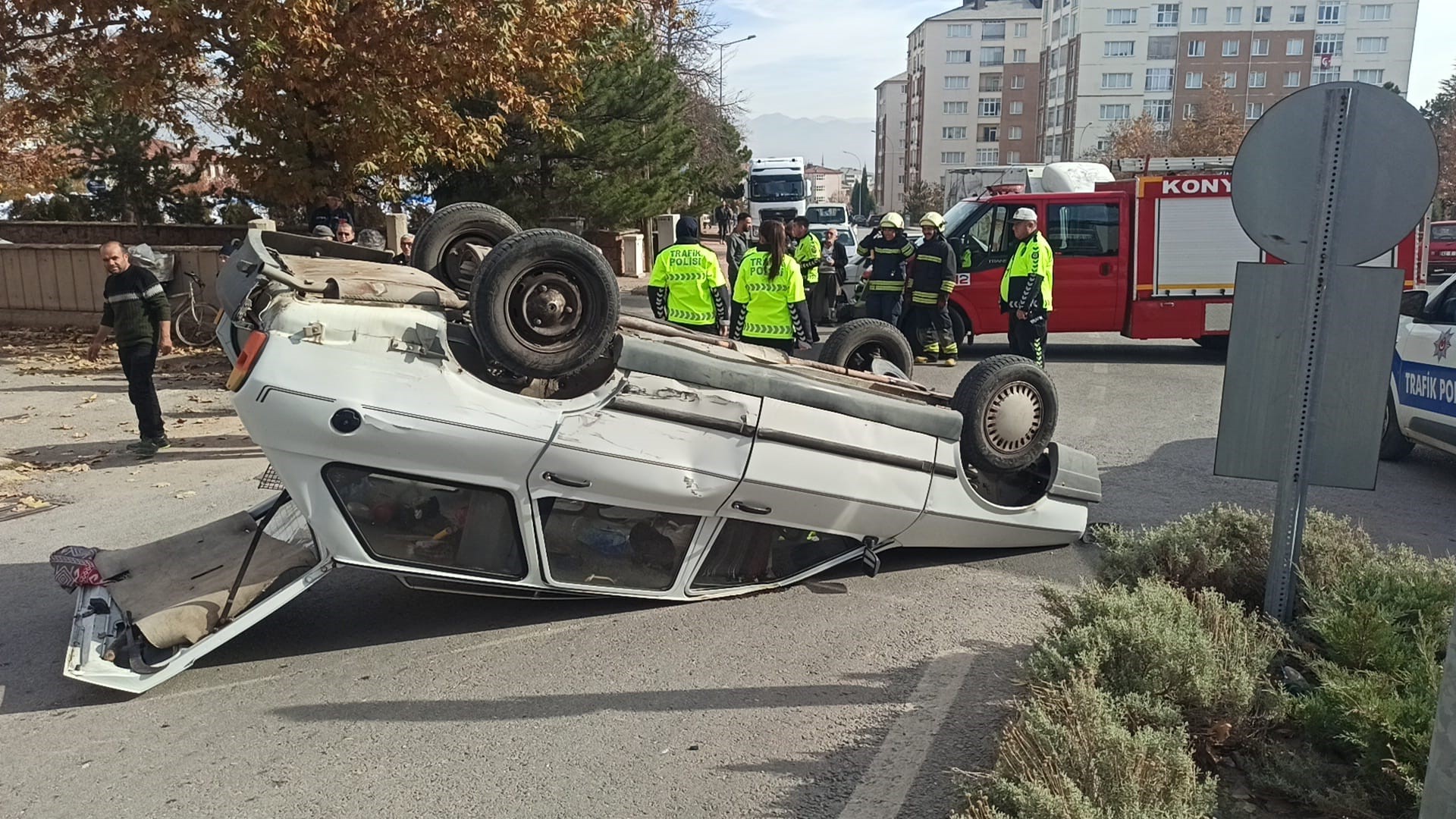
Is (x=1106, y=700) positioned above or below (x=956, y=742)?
above

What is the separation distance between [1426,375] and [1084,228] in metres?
5.78

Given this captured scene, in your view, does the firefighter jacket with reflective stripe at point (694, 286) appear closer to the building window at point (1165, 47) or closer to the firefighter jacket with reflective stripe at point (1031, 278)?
the firefighter jacket with reflective stripe at point (1031, 278)

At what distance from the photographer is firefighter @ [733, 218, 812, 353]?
862 centimetres

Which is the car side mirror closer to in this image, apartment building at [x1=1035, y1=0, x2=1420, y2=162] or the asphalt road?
the asphalt road

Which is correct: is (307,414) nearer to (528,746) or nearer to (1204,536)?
(528,746)

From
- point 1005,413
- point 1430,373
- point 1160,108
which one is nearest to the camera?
point 1005,413

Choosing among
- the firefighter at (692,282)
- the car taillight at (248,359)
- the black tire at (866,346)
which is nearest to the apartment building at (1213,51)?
the firefighter at (692,282)

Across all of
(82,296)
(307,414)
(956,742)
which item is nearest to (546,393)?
(307,414)

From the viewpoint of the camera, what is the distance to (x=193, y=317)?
13.6 meters

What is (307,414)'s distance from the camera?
162 inches

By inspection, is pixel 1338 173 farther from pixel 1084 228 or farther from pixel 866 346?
pixel 1084 228

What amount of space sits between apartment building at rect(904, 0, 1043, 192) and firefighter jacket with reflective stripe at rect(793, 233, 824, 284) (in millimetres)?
87545

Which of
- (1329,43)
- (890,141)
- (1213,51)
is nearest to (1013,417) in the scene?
(1213,51)

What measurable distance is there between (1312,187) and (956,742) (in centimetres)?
250
